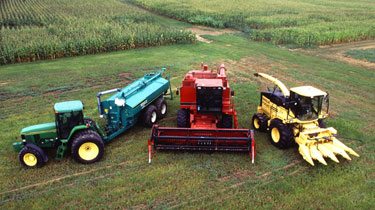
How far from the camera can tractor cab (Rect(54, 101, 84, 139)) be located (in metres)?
8.27

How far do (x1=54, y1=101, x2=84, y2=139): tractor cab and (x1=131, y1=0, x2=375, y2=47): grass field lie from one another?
73.4ft

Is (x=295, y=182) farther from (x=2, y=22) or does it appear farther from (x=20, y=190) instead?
(x=2, y=22)

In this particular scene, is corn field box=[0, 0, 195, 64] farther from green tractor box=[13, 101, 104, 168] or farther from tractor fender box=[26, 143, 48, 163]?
tractor fender box=[26, 143, 48, 163]

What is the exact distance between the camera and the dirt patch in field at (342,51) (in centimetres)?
2053

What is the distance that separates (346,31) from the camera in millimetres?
Answer: 27203

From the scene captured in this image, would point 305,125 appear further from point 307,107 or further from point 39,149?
point 39,149

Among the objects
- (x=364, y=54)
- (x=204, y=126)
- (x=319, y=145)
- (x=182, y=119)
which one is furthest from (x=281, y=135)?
(x=364, y=54)

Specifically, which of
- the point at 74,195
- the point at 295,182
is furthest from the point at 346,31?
the point at 74,195

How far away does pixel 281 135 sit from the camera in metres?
9.12

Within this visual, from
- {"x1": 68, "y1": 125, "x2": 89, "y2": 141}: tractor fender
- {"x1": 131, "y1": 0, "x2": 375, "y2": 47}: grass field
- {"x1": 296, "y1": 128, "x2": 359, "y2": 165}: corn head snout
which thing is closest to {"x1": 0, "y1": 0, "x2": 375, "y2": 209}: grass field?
{"x1": 296, "y1": 128, "x2": 359, "y2": 165}: corn head snout

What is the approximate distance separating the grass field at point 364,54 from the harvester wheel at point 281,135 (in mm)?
15753

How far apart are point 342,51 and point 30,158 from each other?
24.3 meters

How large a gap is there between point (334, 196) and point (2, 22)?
119ft

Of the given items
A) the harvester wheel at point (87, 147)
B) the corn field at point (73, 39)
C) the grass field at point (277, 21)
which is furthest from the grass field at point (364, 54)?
the harvester wheel at point (87, 147)
